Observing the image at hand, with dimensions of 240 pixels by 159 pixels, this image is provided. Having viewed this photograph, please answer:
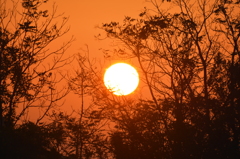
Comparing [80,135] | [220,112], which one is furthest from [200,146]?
[80,135]

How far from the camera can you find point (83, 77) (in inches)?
819

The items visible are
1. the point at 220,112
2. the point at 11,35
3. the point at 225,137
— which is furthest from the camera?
the point at 11,35

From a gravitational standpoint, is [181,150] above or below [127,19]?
below

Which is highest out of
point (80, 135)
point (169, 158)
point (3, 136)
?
point (80, 135)

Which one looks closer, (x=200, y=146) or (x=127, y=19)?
(x=200, y=146)

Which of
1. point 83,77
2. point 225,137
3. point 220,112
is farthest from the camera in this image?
point 83,77

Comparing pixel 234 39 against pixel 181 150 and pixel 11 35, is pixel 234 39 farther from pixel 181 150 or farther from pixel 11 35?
pixel 11 35

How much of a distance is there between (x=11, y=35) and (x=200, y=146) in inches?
376

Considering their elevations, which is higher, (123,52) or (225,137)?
(123,52)

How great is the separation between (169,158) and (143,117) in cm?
215

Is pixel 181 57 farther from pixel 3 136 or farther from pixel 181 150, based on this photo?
pixel 3 136

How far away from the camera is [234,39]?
18328 mm

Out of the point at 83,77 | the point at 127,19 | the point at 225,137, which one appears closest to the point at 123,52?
the point at 127,19

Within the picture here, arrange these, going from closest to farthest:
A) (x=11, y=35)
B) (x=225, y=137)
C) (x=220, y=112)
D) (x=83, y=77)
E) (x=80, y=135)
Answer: (x=225, y=137)
(x=220, y=112)
(x=11, y=35)
(x=83, y=77)
(x=80, y=135)
